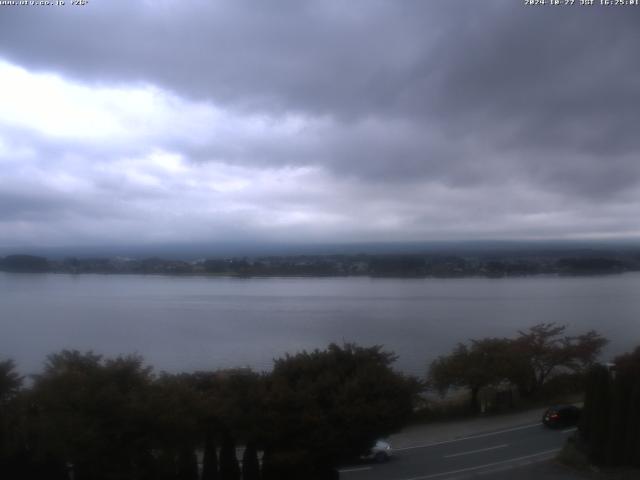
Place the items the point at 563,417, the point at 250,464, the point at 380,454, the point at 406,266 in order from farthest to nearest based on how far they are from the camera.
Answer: the point at 406,266, the point at 563,417, the point at 380,454, the point at 250,464

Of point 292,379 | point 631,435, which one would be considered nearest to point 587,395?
point 631,435

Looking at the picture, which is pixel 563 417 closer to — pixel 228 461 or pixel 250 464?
pixel 250 464

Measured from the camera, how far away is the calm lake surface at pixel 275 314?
3366 cm

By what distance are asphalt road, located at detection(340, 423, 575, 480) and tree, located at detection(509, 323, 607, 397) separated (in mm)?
7507

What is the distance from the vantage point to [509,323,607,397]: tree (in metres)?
25.4

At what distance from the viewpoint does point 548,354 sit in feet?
90.0

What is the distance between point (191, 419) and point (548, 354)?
2064cm

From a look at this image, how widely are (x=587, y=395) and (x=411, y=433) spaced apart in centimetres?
706

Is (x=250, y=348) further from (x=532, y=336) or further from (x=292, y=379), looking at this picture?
(x=292, y=379)

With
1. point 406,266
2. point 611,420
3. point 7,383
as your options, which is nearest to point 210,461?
point 7,383

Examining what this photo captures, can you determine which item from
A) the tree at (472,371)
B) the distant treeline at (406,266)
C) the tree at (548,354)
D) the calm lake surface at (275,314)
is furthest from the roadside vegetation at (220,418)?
the distant treeline at (406,266)

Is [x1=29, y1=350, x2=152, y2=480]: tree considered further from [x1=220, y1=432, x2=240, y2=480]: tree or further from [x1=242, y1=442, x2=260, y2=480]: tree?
[x1=242, y1=442, x2=260, y2=480]: tree

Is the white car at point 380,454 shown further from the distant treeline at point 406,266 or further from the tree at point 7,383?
the distant treeline at point 406,266

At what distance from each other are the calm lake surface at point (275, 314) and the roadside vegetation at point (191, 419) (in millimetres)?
16277
